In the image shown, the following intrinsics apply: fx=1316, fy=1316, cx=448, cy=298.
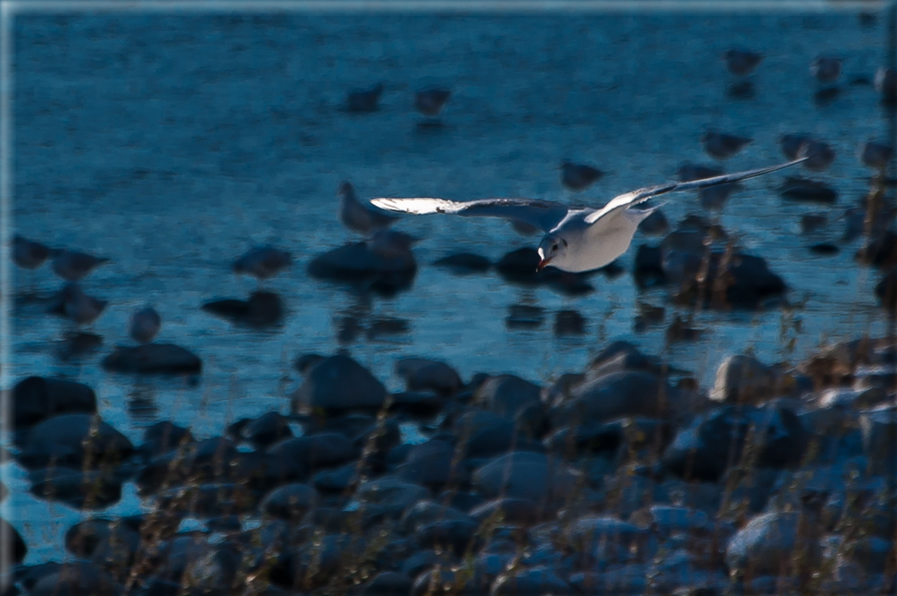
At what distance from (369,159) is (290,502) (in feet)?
16.2

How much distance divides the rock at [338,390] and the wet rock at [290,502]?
2.80 feet

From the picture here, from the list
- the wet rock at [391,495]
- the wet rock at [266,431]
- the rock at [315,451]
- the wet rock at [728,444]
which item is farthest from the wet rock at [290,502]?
the wet rock at [728,444]

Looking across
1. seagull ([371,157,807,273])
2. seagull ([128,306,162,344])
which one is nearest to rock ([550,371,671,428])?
seagull ([371,157,807,273])

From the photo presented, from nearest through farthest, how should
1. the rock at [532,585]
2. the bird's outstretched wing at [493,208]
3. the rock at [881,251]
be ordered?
the rock at [532,585], the bird's outstretched wing at [493,208], the rock at [881,251]

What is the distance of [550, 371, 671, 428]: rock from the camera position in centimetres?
502

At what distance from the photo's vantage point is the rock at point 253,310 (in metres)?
A: 6.56

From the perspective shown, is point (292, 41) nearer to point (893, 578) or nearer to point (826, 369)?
point (826, 369)

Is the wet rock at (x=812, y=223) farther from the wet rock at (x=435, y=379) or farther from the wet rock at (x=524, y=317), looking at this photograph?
the wet rock at (x=435, y=379)

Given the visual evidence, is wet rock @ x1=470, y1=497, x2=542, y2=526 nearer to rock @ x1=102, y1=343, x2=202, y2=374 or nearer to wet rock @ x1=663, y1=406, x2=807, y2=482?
wet rock @ x1=663, y1=406, x2=807, y2=482

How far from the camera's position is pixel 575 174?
7891 millimetres

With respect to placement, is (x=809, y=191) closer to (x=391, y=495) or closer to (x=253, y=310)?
(x=253, y=310)

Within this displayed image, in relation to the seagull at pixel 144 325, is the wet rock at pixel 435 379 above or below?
below

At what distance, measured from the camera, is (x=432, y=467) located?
4.66m

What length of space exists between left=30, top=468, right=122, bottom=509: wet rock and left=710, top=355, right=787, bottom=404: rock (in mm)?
2328
